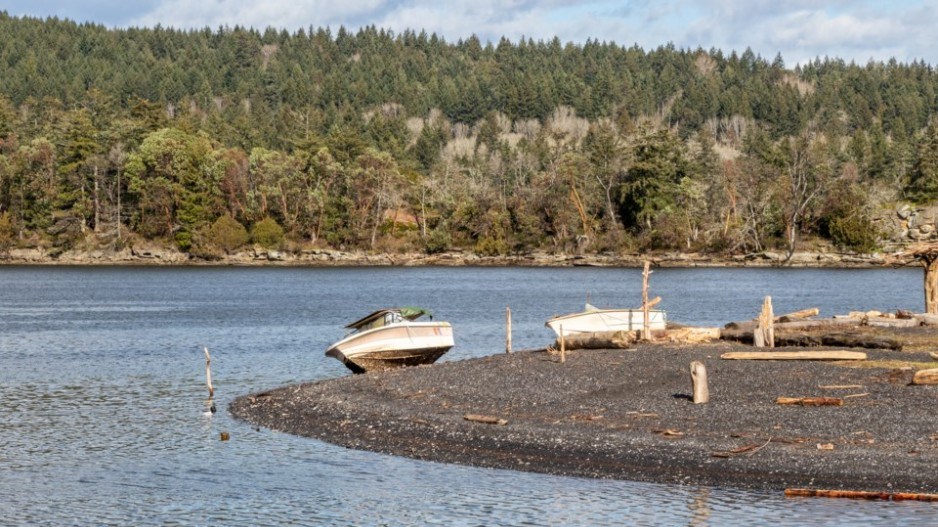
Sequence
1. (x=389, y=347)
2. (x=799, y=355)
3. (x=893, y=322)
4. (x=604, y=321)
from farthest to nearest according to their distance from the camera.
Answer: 1. (x=604, y=321)
2. (x=893, y=322)
3. (x=389, y=347)
4. (x=799, y=355)

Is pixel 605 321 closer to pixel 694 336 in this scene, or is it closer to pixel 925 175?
pixel 694 336

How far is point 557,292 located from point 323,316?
31.4m

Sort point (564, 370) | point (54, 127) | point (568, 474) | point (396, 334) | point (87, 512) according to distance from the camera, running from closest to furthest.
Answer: point (87, 512)
point (568, 474)
point (564, 370)
point (396, 334)
point (54, 127)

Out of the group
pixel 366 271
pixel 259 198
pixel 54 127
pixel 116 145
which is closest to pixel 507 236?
pixel 366 271

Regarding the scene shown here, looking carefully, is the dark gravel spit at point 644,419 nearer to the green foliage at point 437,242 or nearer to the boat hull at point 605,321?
the boat hull at point 605,321

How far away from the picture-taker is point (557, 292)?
10250cm

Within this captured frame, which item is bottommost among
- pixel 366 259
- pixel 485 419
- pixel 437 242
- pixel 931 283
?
pixel 485 419

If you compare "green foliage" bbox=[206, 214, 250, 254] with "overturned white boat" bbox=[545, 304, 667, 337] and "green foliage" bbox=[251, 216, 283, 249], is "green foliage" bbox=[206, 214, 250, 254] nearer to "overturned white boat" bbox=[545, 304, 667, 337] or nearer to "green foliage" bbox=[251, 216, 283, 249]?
"green foliage" bbox=[251, 216, 283, 249]

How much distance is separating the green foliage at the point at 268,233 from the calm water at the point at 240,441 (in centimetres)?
6344

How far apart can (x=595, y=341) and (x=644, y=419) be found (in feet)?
47.0

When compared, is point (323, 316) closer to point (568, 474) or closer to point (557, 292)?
point (557, 292)

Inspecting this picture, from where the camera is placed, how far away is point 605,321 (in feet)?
160

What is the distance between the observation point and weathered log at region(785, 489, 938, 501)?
72.3ft

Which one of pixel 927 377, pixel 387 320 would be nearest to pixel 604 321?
pixel 387 320
